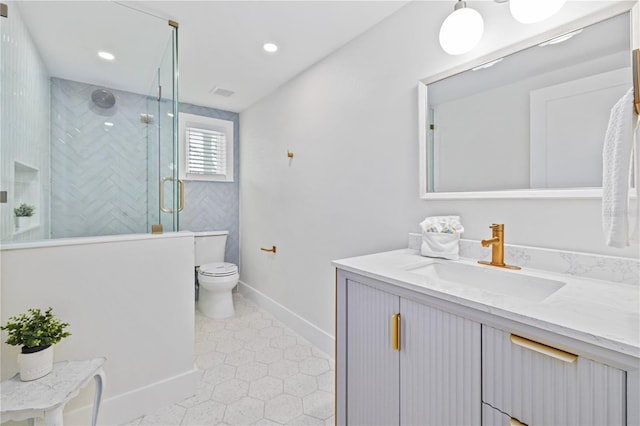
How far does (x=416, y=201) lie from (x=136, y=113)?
1.95m

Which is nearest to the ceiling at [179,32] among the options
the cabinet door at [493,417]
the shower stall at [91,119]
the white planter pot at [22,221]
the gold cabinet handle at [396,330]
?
the shower stall at [91,119]

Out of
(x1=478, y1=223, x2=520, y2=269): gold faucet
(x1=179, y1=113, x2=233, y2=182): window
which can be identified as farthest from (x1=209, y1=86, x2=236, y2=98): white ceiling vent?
(x1=478, y1=223, x2=520, y2=269): gold faucet

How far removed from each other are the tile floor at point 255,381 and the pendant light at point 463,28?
198 centimetres

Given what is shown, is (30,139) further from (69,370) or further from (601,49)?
(601,49)

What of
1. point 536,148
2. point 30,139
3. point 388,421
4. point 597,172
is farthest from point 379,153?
point 30,139

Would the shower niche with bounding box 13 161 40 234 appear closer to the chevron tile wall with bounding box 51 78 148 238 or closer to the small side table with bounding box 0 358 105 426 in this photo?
the chevron tile wall with bounding box 51 78 148 238

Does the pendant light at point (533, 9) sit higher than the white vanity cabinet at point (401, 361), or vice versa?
the pendant light at point (533, 9)

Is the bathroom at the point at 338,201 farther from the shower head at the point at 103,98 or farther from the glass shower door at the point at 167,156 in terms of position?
the shower head at the point at 103,98

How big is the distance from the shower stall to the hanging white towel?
2.04 m

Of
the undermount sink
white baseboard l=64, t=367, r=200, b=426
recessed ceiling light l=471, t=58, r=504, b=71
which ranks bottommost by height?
white baseboard l=64, t=367, r=200, b=426

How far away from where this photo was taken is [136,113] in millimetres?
1969

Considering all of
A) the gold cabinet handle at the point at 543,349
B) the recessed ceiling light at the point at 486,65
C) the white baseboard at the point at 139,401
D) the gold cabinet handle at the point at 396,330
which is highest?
the recessed ceiling light at the point at 486,65

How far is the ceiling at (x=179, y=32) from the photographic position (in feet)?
5.66

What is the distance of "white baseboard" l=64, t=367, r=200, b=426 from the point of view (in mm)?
1448
